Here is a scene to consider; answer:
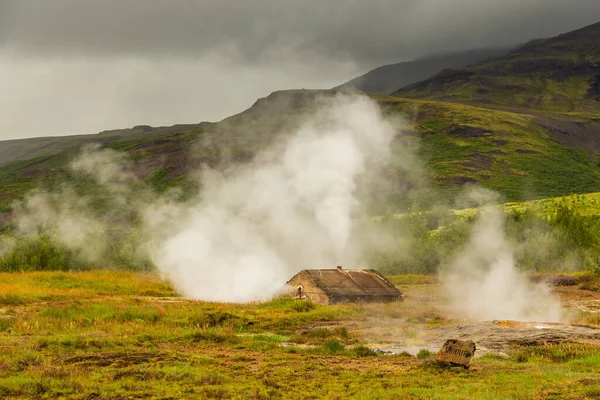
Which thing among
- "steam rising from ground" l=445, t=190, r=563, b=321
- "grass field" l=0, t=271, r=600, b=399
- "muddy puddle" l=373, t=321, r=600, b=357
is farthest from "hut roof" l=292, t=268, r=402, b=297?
"muddy puddle" l=373, t=321, r=600, b=357

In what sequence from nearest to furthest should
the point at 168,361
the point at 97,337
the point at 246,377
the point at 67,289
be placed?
the point at 246,377 < the point at 168,361 < the point at 97,337 < the point at 67,289

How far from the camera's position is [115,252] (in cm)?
9206

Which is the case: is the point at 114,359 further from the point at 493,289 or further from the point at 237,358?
the point at 493,289

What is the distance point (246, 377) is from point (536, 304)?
32.3 meters

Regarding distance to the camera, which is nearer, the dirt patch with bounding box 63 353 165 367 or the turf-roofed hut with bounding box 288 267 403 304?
the dirt patch with bounding box 63 353 165 367

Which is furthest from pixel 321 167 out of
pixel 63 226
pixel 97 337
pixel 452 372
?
pixel 63 226

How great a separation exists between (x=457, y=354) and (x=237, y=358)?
8.69 metres

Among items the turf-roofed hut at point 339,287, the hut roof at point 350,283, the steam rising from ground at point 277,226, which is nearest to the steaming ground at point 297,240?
the steam rising from ground at point 277,226

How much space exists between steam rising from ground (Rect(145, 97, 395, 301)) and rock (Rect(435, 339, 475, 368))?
3014 cm

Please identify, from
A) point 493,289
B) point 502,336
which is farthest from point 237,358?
point 493,289

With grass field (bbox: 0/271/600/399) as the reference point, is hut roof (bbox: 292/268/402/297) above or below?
below

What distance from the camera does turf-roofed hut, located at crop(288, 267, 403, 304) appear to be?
4881 cm

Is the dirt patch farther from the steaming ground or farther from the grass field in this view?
the steaming ground

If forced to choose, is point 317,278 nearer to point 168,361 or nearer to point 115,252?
point 168,361
